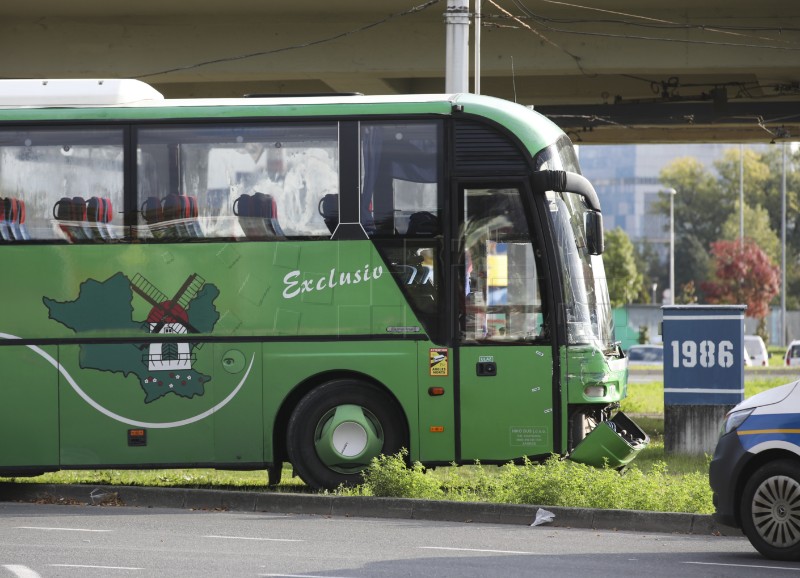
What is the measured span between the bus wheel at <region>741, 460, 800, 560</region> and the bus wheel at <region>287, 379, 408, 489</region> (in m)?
4.57

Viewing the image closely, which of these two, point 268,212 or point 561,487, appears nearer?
point 561,487

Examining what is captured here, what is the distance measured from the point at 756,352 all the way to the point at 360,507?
42883mm

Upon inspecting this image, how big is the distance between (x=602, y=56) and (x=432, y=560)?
1373 centimetres

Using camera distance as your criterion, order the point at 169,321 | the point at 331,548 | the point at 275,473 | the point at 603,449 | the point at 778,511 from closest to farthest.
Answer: the point at 778,511 → the point at 331,548 → the point at 603,449 → the point at 169,321 → the point at 275,473

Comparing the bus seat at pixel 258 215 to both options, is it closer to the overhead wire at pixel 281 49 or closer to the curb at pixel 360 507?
the curb at pixel 360 507

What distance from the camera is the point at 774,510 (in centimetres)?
930

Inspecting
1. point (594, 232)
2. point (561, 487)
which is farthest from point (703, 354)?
point (561, 487)

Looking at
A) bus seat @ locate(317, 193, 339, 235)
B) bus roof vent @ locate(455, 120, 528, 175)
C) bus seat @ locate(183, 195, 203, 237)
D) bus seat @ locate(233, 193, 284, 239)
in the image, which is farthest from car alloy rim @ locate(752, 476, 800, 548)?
bus seat @ locate(183, 195, 203, 237)

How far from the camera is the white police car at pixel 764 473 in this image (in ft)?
30.3

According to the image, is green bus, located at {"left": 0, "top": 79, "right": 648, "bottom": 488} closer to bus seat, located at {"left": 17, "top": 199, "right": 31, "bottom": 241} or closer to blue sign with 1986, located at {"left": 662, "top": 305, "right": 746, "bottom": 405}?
bus seat, located at {"left": 17, "top": 199, "right": 31, "bottom": 241}

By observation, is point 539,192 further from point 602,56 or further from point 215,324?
point 602,56

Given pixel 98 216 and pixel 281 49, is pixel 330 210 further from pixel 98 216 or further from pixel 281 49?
pixel 281 49

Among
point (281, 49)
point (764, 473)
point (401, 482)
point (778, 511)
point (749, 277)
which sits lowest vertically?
point (401, 482)

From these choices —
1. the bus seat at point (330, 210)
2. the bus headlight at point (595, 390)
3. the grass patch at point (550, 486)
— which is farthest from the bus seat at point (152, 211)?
the bus headlight at point (595, 390)
